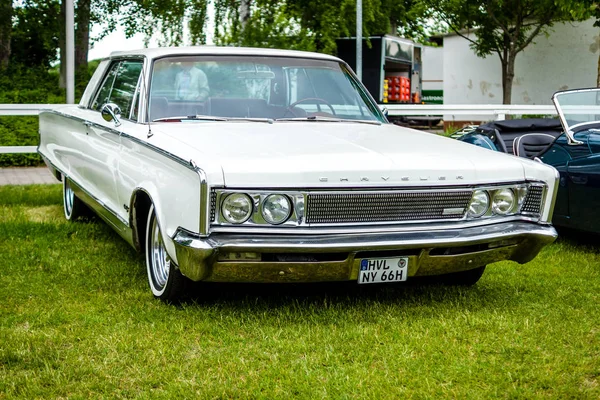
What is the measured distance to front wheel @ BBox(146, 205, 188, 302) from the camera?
202 inches

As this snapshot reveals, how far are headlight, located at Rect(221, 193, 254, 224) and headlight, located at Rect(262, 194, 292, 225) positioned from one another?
0.08m

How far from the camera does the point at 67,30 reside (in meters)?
12.8

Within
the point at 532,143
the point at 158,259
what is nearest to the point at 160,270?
the point at 158,259

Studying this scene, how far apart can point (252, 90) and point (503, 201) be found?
76.7 inches

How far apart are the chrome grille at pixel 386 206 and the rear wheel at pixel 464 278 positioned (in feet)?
3.05

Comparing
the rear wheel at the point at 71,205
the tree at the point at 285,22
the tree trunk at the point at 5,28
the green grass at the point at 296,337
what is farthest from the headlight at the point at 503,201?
the tree trunk at the point at 5,28

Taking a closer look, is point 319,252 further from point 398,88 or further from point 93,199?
point 398,88

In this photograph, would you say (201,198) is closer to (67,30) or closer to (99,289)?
(99,289)

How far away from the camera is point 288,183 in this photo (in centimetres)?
459

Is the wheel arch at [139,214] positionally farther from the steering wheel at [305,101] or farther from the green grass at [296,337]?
the steering wheel at [305,101]

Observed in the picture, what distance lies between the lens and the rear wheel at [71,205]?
813cm

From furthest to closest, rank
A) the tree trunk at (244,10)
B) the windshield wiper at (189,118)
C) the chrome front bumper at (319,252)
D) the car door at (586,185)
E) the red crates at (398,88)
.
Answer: the red crates at (398,88)
the tree trunk at (244,10)
the car door at (586,185)
the windshield wiper at (189,118)
the chrome front bumper at (319,252)

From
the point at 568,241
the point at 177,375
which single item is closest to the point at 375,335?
the point at 177,375

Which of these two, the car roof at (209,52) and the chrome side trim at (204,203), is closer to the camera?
the chrome side trim at (204,203)
